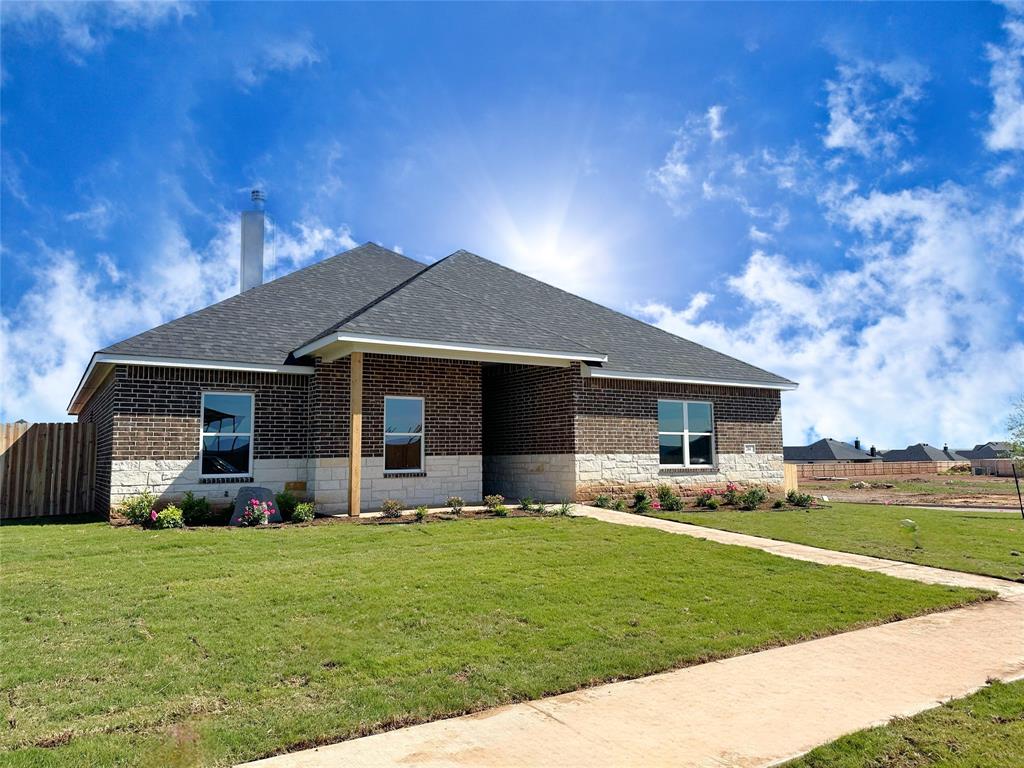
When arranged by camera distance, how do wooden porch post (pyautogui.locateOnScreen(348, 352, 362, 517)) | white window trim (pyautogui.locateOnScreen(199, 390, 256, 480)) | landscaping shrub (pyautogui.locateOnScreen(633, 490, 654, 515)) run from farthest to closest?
landscaping shrub (pyautogui.locateOnScreen(633, 490, 654, 515)) → white window trim (pyautogui.locateOnScreen(199, 390, 256, 480)) → wooden porch post (pyautogui.locateOnScreen(348, 352, 362, 517))

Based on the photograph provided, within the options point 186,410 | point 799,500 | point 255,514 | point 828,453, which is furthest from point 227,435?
point 828,453

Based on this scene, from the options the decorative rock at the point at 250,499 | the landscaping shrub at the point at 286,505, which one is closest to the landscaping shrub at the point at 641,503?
the landscaping shrub at the point at 286,505

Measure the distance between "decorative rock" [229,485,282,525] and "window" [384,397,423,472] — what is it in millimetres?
2746

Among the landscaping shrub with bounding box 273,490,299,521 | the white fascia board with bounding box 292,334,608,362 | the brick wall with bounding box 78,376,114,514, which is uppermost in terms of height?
the white fascia board with bounding box 292,334,608,362

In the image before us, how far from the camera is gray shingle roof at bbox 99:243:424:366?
14992 mm

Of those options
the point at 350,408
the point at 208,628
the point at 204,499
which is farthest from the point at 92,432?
the point at 208,628

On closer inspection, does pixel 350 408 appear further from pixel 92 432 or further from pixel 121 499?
pixel 92 432

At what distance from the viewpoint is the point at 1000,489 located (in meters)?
→ 29.5

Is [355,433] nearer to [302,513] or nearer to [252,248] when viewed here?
[302,513]

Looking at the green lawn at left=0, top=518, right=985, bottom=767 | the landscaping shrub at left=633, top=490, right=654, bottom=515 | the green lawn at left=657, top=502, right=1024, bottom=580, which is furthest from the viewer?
the landscaping shrub at left=633, top=490, right=654, bottom=515

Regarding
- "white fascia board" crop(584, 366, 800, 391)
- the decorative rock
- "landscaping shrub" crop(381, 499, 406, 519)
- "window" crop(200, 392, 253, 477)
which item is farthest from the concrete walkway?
"window" crop(200, 392, 253, 477)

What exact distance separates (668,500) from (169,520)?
1060cm

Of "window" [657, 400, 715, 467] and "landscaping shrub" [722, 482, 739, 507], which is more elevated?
"window" [657, 400, 715, 467]

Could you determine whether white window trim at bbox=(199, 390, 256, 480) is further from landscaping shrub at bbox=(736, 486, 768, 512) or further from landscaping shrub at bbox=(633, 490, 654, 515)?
landscaping shrub at bbox=(736, 486, 768, 512)
